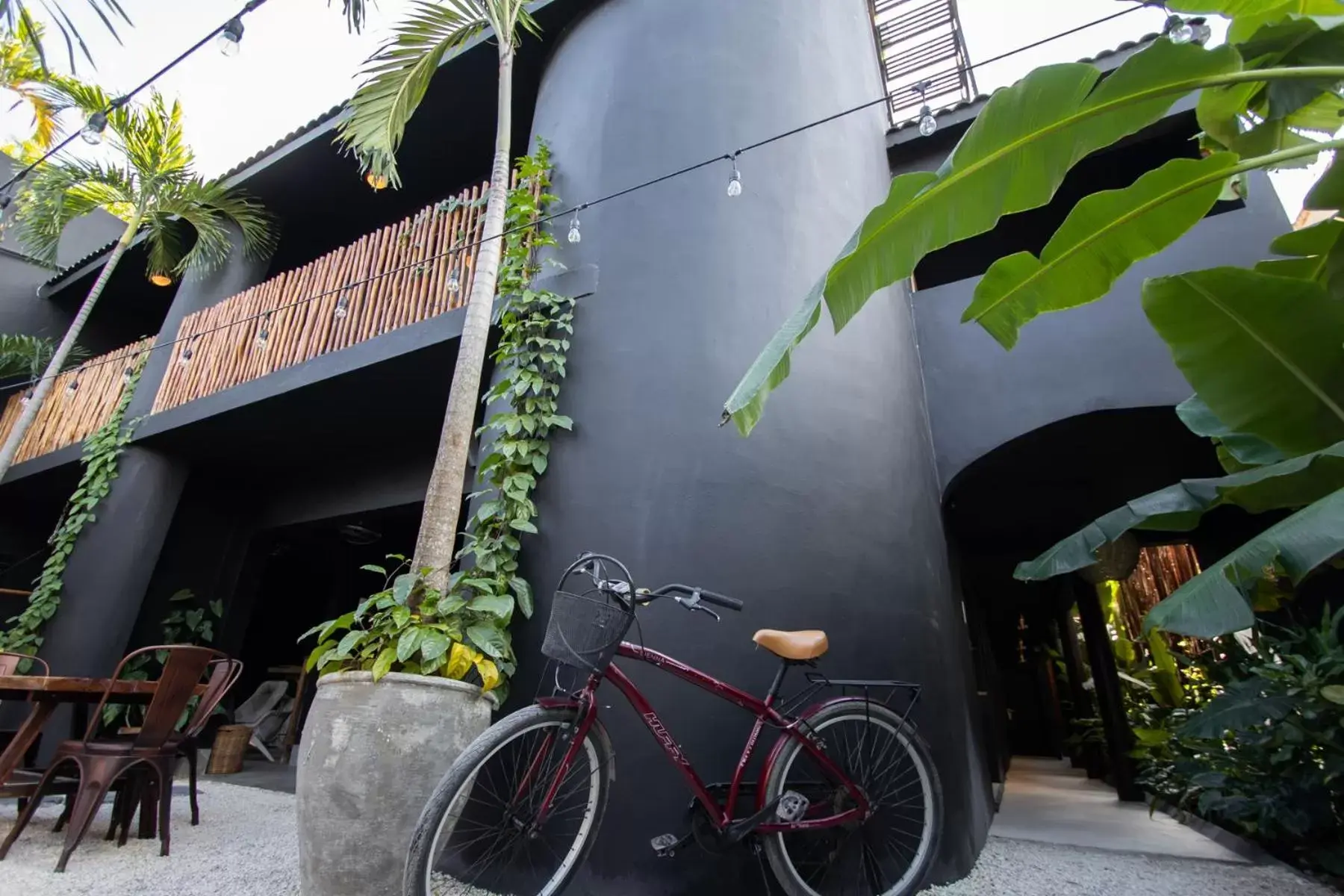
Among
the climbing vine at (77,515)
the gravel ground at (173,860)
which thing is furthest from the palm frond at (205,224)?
the gravel ground at (173,860)

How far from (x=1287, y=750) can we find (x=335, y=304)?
5806 millimetres

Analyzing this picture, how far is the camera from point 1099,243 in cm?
202

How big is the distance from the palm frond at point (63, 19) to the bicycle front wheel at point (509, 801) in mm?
2764

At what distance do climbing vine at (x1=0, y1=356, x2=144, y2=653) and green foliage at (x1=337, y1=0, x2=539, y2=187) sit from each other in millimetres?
3455

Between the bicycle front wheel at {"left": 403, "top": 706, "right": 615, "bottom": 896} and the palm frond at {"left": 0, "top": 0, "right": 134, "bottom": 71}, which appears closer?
the bicycle front wheel at {"left": 403, "top": 706, "right": 615, "bottom": 896}

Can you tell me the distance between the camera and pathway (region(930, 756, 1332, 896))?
2.70 meters

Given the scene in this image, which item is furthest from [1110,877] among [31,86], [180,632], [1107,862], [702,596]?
[31,86]

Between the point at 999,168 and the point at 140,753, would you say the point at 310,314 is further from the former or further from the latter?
→ the point at 999,168

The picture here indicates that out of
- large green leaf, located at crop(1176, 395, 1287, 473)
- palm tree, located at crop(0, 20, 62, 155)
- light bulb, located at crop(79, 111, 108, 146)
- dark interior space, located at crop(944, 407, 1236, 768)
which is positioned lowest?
large green leaf, located at crop(1176, 395, 1287, 473)

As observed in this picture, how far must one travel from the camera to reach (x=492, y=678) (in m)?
2.46

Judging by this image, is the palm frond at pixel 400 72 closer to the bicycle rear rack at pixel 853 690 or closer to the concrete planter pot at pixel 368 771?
the concrete planter pot at pixel 368 771

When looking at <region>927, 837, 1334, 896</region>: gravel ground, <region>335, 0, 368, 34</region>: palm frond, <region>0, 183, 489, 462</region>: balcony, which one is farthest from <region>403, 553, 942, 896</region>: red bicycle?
<region>0, 183, 489, 462</region>: balcony

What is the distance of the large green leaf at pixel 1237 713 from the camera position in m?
2.57

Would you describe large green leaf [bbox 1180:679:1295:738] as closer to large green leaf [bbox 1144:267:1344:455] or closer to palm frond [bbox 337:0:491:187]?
large green leaf [bbox 1144:267:1344:455]
